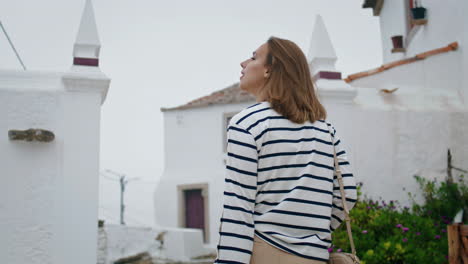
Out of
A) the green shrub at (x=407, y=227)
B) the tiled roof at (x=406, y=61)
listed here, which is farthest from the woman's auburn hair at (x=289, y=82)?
the tiled roof at (x=406, y=61)

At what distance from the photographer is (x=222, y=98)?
18.2m

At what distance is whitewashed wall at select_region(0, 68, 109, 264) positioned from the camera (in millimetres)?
4785

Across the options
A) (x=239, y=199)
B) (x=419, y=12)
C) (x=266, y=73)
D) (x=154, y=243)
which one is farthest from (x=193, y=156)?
(x=239, y=199)

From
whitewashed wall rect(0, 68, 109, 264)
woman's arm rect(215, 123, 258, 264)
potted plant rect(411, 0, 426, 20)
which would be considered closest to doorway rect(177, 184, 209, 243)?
potted plant rect(411, 0, 426, 20)

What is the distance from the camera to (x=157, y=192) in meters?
18.5

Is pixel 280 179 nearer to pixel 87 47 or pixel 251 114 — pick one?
pixel 251 114

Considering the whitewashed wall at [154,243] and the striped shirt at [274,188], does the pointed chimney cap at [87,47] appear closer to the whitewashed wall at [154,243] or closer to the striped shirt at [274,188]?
the striped shirt at [274,188]

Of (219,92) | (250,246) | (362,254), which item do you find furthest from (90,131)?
(219,92)

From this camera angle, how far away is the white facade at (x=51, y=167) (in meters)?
4.79

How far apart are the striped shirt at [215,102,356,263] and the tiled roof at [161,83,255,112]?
1529 centimetres

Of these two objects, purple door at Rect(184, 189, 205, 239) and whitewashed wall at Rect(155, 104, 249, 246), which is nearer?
whitewashed wall at Rect(155, 104, 249, 246)

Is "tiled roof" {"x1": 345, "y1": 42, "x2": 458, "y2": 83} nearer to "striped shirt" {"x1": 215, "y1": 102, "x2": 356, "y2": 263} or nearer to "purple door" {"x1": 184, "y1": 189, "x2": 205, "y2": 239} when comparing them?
"striped shirt" {"x1": 215, "y1": 102, "x2": 356, "y2": 263}

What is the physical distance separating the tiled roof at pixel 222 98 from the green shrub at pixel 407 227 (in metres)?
→ 11.1

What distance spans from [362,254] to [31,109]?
4012 mm
